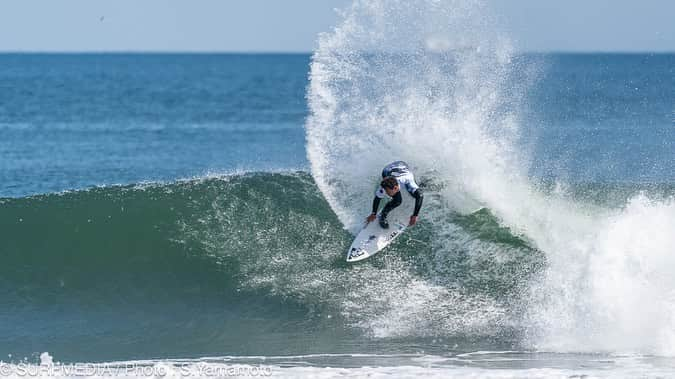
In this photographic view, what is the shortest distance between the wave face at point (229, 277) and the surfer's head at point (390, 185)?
1309mm

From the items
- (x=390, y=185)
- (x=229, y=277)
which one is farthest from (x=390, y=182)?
(x=229, y=277)

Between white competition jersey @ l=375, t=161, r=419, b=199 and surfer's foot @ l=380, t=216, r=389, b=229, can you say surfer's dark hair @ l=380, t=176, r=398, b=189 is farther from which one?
surfer's foot @ l=380, t=216, r=389, b=229

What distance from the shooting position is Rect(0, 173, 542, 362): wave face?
36.4 ft

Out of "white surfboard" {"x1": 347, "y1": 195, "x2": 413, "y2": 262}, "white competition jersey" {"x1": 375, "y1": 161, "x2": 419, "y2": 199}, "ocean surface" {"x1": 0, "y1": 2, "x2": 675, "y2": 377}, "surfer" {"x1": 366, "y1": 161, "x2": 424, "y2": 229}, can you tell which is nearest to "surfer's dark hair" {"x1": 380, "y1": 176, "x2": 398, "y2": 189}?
"surfer" {"x1": 366, "y1": 161, "x2": 424, "y2": 229}

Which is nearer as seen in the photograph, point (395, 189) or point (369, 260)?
point (395, 189)

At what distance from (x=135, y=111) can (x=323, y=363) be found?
35.3 m

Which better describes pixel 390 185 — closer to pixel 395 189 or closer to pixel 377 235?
pixel 395 189

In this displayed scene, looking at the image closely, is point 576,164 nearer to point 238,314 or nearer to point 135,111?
point 238,314

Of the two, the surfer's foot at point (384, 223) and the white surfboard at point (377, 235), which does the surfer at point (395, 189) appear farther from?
the white surfboard at point (377, 235)

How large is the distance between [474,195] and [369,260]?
218 centimetres

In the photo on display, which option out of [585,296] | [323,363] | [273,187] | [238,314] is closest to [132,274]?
[238,314]

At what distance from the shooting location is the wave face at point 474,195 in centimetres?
1070

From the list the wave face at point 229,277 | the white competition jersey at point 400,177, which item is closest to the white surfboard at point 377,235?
the wave face at point 229,277

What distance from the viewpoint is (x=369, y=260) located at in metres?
12.9
